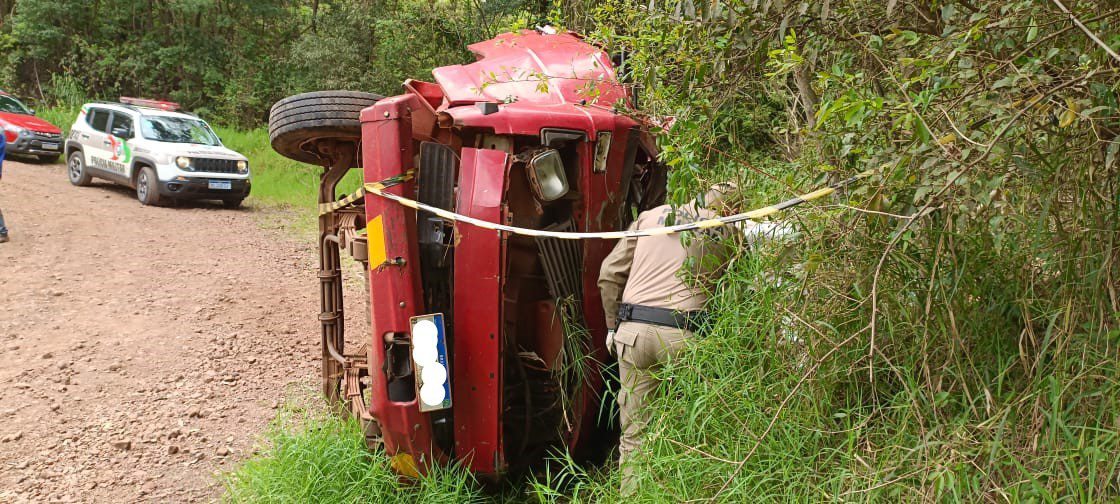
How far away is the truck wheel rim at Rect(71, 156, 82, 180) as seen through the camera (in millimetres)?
14711

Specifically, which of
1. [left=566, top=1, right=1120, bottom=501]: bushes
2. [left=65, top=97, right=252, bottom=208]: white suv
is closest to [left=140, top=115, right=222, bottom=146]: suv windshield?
[left=65, top=97, right=252, bottom=208]: white suv

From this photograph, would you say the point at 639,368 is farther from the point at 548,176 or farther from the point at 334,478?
the point at 334,478

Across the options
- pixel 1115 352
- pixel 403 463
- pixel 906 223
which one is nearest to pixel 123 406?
pixel 403 463

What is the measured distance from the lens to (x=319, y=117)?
15.0 feet

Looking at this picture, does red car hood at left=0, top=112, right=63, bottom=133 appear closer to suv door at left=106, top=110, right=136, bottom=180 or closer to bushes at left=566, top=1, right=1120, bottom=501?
suv door at left=106, top=110, right=136, bottom=180

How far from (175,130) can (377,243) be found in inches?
472

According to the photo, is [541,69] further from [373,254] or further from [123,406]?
[123,406]

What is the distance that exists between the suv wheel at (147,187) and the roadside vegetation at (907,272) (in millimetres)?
11062

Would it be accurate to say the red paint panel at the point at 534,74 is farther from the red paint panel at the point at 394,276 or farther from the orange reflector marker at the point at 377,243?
the orange reflector marker at the point at 377,243

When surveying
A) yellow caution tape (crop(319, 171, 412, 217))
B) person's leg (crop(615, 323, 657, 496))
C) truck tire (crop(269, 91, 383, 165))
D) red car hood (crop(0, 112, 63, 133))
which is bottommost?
person's leg (crop(615, 323, 657, 496))

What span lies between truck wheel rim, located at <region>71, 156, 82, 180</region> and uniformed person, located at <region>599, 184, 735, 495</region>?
14132 mm

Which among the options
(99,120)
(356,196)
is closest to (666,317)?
(356,196)

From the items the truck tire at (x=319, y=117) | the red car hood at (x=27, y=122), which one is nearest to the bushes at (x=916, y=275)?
the truck tire at (x=319, y=117)

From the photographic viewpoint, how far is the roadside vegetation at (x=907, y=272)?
2303mm
